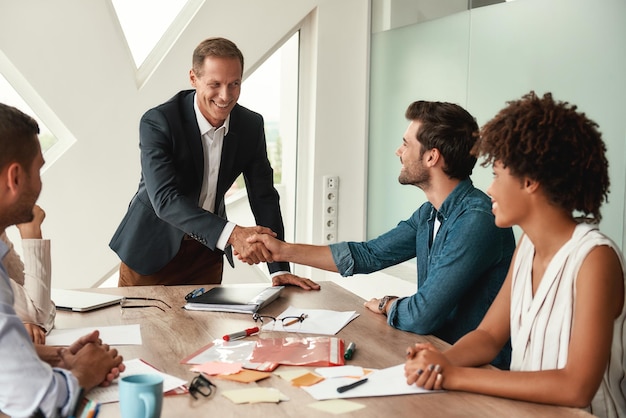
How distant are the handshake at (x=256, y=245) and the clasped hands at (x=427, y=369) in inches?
44.6

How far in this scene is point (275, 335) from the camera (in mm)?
2020

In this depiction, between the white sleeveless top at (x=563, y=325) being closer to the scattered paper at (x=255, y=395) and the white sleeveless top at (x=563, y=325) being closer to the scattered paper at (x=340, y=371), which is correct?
the scattered paper at (x=340, y=371)

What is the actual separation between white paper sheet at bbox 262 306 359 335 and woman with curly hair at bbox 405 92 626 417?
0.41m

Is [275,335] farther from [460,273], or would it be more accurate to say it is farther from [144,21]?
[144,21]

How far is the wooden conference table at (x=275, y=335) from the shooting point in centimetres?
146

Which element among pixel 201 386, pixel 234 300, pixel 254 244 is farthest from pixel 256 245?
pixel 201 386

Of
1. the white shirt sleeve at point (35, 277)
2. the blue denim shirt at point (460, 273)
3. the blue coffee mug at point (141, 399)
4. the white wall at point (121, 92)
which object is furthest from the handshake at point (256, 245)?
the white wall at point (121, 92)

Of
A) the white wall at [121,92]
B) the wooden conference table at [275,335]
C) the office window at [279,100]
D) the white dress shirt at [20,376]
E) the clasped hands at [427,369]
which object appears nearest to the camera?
the white dress shirt at [20,376]

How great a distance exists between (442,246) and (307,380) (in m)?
0.77

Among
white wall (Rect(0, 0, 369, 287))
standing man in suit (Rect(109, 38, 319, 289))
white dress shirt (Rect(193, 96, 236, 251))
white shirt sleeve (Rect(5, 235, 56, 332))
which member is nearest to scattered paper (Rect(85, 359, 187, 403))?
white shirt sleeve (Rect(5, 235, 56, 332))

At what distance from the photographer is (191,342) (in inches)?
76.4

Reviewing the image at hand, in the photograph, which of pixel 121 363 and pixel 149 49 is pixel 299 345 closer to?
pixel 121 363

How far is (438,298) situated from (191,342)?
69 centimetres

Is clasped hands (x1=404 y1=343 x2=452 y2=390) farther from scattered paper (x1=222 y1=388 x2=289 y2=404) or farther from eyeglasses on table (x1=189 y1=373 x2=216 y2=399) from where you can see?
eyeglasses on table (x1=189 y1=373 x2=216 y2=399)
